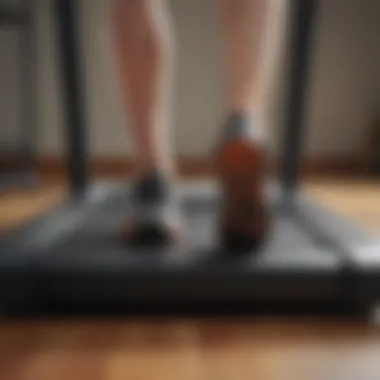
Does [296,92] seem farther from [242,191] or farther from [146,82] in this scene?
[242,191]

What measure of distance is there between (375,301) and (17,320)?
1.89ft

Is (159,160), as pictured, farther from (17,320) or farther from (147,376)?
(147,376)

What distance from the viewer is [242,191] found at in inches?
52.9

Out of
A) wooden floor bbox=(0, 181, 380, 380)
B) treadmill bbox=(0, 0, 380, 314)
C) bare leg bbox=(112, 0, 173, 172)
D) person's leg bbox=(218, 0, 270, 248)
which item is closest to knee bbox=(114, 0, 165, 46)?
bare leg bbox=(112, 0, 173, 172)

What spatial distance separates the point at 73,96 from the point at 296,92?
1.88 feet

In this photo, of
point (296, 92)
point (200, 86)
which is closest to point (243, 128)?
point (296, 92)

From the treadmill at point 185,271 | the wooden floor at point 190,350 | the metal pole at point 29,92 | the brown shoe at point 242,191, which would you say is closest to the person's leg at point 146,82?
the treadmill at point 185,271

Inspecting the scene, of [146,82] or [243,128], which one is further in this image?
[146,82]

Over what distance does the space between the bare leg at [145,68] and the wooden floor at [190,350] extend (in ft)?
1.56

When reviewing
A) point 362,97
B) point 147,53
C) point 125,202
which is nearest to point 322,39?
point 362,97

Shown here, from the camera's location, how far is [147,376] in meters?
1.06

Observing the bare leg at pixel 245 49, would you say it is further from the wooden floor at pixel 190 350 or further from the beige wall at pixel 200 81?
the beige wall at pixel 200 81

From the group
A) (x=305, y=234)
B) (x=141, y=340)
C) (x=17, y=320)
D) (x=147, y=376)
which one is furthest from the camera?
(x=305, y=234)

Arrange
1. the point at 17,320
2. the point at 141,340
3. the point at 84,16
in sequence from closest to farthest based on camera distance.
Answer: the point at 141,340 < the point at 17,320 < the point at 84,16
